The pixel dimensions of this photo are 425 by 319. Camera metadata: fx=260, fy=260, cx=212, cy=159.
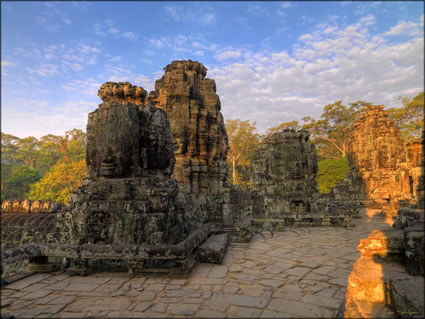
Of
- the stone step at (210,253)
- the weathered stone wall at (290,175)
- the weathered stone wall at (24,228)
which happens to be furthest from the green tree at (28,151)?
the stone step at (210,253)

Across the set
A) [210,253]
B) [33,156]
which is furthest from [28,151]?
Answer: [210,253]

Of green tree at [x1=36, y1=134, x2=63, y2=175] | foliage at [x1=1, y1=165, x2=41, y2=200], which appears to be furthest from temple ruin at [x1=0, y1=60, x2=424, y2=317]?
green tree at [x1=36, y1=134, x2=63, y2=175]

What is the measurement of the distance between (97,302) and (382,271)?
10.6 ft

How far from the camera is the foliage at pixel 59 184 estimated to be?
893 inches

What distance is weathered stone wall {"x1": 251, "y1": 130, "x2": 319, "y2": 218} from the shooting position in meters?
10.5

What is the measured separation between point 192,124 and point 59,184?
19.4 m

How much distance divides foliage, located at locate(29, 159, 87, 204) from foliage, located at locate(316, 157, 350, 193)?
2332 centimetres

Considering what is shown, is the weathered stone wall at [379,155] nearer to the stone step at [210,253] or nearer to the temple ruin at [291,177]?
the temple ruin at [291,177]

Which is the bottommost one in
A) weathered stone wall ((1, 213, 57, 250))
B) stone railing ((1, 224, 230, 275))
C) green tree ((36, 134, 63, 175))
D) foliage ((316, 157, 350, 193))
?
weathered stone wall ((1, 213, 57, 250))

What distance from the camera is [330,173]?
1067 inches

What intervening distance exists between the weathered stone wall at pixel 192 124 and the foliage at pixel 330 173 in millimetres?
18696

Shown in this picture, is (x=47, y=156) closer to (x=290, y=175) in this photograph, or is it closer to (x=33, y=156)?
(x=33, y=156)

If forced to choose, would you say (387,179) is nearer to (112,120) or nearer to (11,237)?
(112,120)

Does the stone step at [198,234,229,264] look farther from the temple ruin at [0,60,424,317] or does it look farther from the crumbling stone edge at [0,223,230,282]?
the crumbling stone edge at [0,223,230,282]
